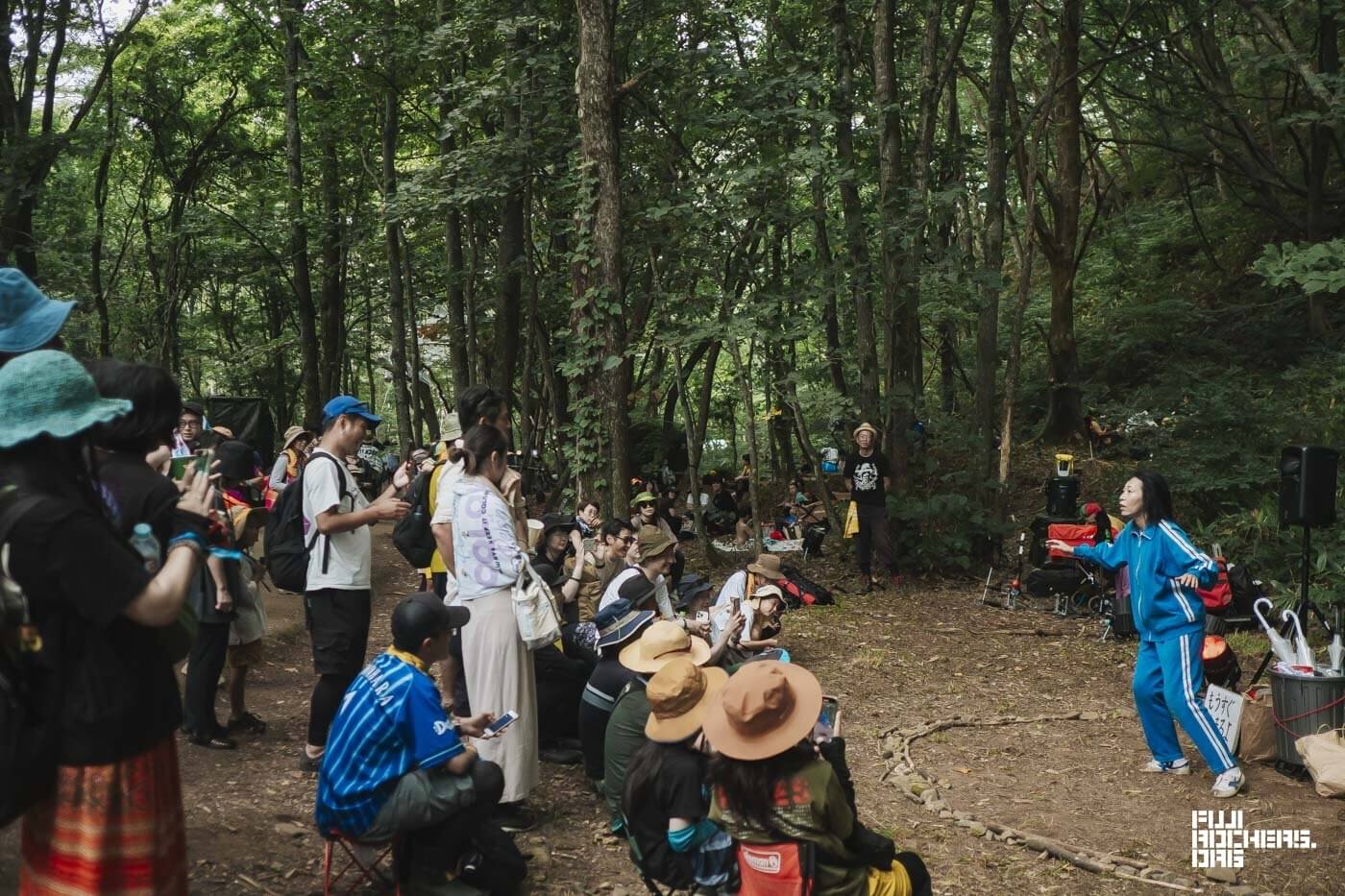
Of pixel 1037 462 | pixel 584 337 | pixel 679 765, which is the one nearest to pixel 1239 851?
pixel 679 765

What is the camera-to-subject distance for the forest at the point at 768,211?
11359 millimetres

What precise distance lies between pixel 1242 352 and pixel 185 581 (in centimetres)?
1789

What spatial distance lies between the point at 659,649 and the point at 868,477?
722 cm

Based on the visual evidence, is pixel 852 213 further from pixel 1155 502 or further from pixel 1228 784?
pixel 1228 784

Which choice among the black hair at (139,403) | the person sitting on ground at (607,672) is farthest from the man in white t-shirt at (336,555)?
the black hair at (139,403)

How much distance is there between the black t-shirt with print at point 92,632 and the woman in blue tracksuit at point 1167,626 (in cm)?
540

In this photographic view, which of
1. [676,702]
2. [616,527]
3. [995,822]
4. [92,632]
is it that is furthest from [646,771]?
[616,527]

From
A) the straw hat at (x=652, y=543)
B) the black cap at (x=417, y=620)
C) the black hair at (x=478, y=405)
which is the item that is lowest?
the straw hat at (x=652, y=543)

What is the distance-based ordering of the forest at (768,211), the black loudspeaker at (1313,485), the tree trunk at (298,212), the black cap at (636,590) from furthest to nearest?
the tree trunk at (298,212) → the forest at (768,211) → the black loudspeaker at (1313,485) → the black cap at (636,590)

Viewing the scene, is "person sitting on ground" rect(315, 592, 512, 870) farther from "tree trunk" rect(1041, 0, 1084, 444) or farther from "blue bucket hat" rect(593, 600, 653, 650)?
"tree trunk" rect(1041, 0, 1084, 444)

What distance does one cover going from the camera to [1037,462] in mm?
17938

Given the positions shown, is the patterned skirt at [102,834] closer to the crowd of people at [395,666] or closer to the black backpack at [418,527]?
the crowd of people at [395,666]

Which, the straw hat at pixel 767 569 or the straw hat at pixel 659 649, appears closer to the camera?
A: the straw hat at pixel 659 649

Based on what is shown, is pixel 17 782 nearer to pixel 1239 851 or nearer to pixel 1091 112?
pixel 1239 851
